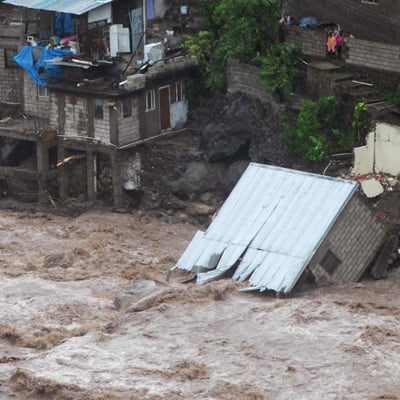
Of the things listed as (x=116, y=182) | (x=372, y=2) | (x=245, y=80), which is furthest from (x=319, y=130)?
(x=116, y=182)

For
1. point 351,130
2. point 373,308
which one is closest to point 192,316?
point 373,308

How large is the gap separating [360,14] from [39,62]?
1194 cm

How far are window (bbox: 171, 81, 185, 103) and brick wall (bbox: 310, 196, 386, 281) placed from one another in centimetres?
1327

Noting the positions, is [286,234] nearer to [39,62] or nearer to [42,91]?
[39,62]

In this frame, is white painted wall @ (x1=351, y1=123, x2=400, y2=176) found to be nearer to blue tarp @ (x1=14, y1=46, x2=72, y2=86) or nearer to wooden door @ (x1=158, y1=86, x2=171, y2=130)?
wooden door @ (x1=158, y1=86, x2=171, y2=130)

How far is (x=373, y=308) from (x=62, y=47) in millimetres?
19042

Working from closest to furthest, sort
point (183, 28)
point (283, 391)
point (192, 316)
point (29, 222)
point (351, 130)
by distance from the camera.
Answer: point (283, 391)
point (192, 316)
point (351, 130)
point (29, 222)
point (183, 28)

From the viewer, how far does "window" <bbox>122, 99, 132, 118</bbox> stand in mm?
50094

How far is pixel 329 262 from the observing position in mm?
39812

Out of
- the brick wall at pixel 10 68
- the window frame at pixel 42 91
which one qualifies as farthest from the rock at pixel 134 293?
the brick wall at pixel 10 68

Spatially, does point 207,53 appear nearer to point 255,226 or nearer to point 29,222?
point 29,222

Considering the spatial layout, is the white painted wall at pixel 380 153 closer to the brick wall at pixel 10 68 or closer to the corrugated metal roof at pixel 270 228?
the corrugated metal roof at pixel 270 228

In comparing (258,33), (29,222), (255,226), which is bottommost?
(29,222)

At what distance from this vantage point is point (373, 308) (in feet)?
126
